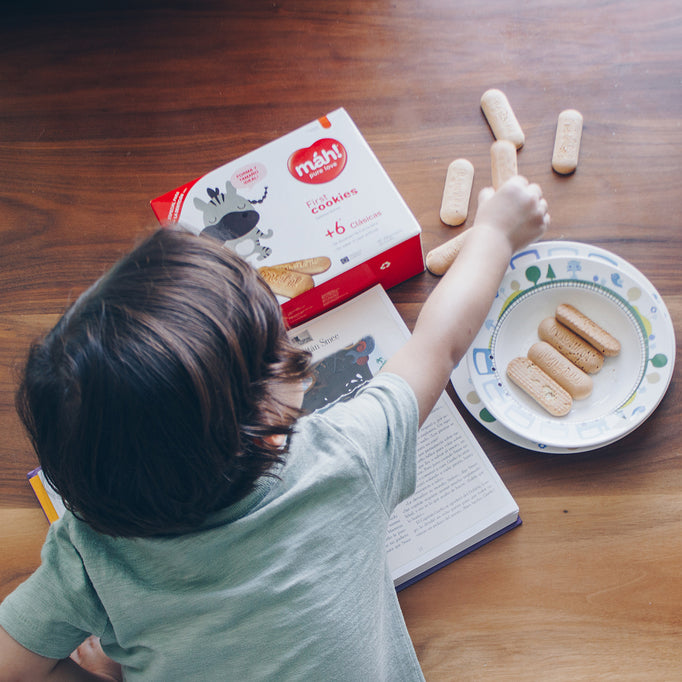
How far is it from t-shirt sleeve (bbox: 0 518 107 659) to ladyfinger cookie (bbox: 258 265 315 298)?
309mm

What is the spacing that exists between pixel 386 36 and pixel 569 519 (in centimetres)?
63

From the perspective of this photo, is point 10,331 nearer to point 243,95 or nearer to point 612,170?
point 243,95

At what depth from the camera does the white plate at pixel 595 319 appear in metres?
0.65

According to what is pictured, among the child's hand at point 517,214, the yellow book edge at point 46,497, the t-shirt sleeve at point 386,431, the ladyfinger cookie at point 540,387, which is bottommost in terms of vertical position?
the ladyfinger cookie at point 540,387

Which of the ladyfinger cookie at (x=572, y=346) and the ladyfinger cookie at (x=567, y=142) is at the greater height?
the ladyfinger cookie at (x=567, y=142)

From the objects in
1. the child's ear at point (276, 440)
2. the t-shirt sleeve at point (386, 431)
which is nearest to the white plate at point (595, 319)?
the t-shirt sleeve at point (386, 431)

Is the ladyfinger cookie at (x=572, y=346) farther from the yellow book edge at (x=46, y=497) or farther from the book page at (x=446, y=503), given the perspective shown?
the yellow book edge at (x=46, y=497)

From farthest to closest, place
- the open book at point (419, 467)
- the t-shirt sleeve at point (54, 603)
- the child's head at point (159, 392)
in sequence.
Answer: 1. the open book at point (419, 467)
2. the t-shirt sleeve at point (54, 603)
3. the child's head at point (159, 392)

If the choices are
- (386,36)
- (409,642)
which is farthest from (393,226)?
(409,642)

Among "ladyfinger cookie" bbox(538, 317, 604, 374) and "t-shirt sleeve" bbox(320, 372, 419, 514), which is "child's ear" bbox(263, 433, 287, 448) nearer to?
"t-shirt sleeve" bbox(320, 372, 419, 514)

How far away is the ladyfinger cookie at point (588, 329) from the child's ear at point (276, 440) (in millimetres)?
349

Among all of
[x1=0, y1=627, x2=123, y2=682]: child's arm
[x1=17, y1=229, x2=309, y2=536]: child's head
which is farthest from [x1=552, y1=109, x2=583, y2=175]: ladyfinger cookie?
[x1=0, y1=627, x2=123, y2=682]: child's arm

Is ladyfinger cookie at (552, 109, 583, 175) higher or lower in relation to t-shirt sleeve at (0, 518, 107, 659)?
higher

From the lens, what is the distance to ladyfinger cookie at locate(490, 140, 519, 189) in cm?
71
